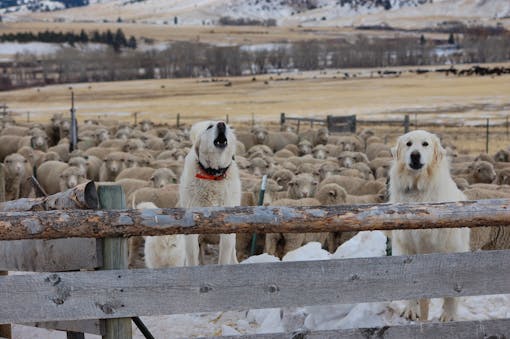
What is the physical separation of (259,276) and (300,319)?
9.80ft

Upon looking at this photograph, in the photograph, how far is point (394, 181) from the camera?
6.89 metres

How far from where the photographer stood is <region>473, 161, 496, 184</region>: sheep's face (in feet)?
48.2

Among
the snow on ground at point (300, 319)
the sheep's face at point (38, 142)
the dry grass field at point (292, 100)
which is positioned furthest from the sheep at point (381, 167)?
the dry grass field at point (292, 100)

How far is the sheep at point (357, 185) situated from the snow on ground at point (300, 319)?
5341 millimetres

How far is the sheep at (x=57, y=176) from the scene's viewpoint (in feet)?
46.1

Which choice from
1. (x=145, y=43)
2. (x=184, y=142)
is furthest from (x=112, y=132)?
(x=145, y=43)

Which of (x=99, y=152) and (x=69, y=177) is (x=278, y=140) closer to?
(x=99, y=152)

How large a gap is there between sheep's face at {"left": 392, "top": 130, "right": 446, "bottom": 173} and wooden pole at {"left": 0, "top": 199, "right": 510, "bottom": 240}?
2875 mm

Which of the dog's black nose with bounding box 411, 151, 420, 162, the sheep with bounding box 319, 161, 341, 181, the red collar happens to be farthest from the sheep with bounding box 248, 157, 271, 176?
the dog's black nose with bounding box 411, 151, 420, 162

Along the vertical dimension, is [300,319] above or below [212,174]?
below

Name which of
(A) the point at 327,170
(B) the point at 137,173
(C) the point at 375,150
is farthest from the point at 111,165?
(C) the point at 375,150

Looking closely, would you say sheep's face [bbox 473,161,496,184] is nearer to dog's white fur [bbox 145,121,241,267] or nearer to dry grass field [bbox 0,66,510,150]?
dog's white fur [bbox 145,121,241,267]

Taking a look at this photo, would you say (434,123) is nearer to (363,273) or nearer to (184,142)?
(184,142)

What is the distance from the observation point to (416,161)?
6621mm
